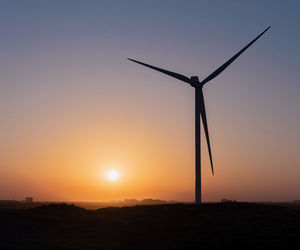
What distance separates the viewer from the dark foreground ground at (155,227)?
4522cm

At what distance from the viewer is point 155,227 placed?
5216cm

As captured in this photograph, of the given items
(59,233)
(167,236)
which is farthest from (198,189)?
(59,233)

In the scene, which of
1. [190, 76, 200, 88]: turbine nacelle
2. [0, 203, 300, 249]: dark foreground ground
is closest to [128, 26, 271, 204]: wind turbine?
[190, 76, 200, 88]: turbine nacelle

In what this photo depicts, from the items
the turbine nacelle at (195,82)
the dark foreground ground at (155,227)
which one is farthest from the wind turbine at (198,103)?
the dark foreground ground at (155,227)

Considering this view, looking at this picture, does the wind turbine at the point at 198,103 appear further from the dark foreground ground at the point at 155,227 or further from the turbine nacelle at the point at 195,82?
the dark foreground ground at the point at 155,227

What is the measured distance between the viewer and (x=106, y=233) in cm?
4984

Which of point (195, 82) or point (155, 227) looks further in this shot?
point (195, 82)

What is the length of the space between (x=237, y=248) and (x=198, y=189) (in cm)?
2048

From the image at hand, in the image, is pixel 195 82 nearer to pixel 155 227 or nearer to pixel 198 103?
pixel 198 103

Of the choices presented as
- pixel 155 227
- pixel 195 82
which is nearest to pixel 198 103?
pixel 195 82

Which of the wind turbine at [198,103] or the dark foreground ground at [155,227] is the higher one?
the wind turbine at [198,103]

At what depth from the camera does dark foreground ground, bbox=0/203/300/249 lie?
45219 mm

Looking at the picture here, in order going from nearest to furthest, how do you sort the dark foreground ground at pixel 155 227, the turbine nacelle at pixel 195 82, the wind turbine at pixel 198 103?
the dark foreground ground at pixel 155 227
the wind turbine at pixel 198 103
the turbine nacelle at pixel 195 82

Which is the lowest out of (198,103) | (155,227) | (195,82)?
(155,227)
